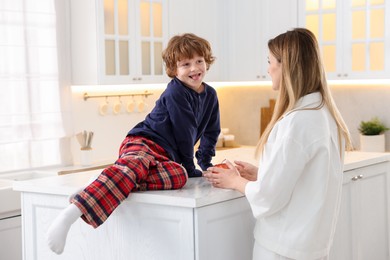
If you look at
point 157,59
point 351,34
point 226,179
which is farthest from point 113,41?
point 226,179

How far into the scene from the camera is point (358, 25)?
4.89m

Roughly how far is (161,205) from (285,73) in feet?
2.01

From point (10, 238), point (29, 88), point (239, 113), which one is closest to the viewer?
point (10, 238)

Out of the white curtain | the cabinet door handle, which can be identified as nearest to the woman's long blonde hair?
the cabinet door handle

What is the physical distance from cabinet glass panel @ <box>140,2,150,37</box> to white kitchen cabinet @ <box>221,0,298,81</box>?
0.95 metres

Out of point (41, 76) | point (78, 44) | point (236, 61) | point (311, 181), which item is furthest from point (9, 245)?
point (236, 61)

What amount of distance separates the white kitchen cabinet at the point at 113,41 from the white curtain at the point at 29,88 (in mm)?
164

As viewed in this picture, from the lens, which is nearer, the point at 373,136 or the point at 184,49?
the point at 184,49

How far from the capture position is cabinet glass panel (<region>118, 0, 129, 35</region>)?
4.64m

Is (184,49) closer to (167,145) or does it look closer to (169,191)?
(167,145)

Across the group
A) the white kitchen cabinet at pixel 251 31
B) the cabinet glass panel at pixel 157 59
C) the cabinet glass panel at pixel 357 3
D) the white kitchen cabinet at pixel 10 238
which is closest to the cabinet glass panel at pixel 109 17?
the cabinet glass panel at pixel 157 59

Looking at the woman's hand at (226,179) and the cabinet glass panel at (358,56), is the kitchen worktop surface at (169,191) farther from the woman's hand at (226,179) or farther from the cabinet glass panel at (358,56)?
the cabinet glass panel at (358,56)

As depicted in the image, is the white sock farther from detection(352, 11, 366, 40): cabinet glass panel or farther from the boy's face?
detection(352, 11, 366, 40): cabinet glass panel

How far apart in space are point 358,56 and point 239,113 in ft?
4.47
